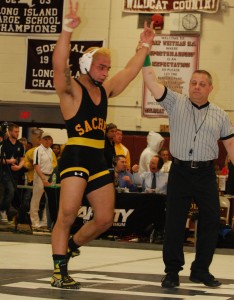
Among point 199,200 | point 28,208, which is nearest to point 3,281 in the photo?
point 199,200

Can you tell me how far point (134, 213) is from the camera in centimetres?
1177

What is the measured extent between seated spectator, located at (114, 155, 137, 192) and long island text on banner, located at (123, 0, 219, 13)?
6895 mm

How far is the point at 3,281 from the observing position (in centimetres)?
589

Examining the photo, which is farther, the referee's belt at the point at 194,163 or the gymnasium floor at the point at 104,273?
the referee's belt at the point at 194,163

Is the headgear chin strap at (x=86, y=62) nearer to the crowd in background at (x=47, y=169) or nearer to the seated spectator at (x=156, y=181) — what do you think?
the seated spectator at (x=156, y=181)

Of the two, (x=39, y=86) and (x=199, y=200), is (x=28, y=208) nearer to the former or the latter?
(x=39, y=86)

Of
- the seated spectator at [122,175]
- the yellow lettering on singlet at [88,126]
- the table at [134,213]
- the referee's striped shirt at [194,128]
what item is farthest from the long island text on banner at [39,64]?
the yellow lettering on singlet at [88,126]

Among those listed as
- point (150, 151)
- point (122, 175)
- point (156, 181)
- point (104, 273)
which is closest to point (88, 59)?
point (104, 273)

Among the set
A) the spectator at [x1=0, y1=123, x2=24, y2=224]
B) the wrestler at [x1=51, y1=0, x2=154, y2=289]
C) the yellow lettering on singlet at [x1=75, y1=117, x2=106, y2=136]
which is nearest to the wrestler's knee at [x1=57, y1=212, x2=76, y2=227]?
the wrestler at [x1=51, y1=0, x2=154, y2=289]

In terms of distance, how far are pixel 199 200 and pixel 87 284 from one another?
1.04 m

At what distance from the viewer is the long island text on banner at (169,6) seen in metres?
18.5

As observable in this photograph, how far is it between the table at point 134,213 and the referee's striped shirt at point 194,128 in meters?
5.38

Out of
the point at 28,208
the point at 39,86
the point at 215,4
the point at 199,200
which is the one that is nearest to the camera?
the point at 199,200

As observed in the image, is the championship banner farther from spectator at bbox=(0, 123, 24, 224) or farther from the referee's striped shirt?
the referee's striped shirt
